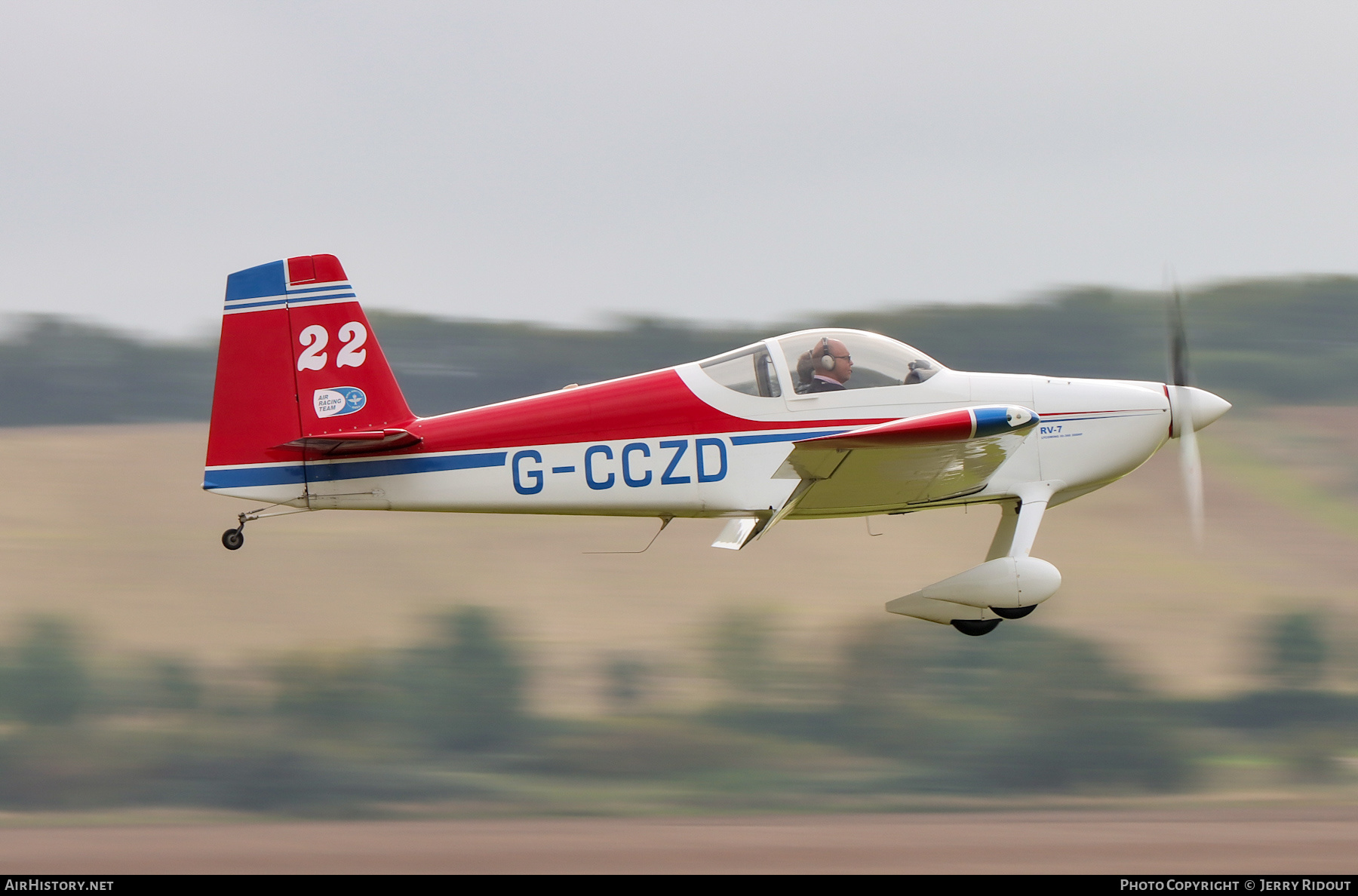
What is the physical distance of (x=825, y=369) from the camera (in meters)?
9.52

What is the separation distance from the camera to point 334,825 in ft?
92.3

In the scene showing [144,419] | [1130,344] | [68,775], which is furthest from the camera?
[1130,344]

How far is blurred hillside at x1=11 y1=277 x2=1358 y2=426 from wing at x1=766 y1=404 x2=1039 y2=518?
29.9 metres

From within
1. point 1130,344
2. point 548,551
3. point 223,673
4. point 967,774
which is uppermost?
point 1130,344

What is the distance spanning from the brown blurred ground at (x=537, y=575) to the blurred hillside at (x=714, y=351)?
456 cm

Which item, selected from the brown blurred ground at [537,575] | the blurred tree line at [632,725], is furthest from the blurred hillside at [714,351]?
the blurred tree line at [632,725]

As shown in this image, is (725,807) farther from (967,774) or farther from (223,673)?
(223,673)

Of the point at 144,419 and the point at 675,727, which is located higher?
the point at 144,419

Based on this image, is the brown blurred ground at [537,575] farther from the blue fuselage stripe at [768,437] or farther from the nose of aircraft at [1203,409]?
the blue fuselage stripe at [768,437]

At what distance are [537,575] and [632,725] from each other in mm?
5175

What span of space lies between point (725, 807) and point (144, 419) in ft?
76.6

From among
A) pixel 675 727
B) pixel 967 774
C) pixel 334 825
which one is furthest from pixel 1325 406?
pixel 334 825

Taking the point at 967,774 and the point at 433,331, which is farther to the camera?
the point at 433,331

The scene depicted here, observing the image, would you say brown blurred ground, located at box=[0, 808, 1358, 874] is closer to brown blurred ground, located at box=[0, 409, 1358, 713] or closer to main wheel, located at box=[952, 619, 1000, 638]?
brown blurred ground, located at box=[0, 409, 1358, 713]
